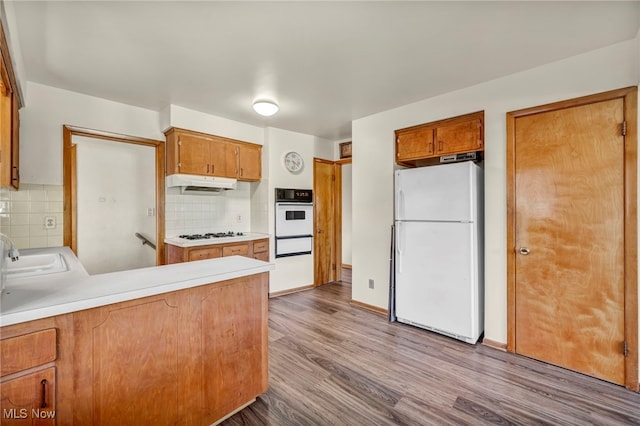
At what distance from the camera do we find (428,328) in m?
2.91

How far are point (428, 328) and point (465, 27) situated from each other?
2.58 meters

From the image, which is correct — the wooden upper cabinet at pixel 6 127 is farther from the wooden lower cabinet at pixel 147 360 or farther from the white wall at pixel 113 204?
the white wall at pixel 113 204

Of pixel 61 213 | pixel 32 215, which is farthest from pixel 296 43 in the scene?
pixel 32 215

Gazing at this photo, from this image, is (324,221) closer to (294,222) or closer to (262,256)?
(294,222)

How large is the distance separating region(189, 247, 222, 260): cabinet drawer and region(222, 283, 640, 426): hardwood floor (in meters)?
1.20

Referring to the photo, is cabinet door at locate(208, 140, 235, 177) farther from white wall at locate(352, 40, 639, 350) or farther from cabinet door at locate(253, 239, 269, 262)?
white wall at locate(352, 40, 639, 350)

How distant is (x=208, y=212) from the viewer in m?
3.96

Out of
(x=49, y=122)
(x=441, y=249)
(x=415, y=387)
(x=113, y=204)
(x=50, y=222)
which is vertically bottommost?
(x=415, y=387)

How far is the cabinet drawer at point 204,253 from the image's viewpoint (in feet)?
A: 10.5

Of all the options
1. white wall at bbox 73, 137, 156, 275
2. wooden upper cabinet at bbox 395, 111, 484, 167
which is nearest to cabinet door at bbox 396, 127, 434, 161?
wooden upper cabinet at bbox 395, 111, 484, 167

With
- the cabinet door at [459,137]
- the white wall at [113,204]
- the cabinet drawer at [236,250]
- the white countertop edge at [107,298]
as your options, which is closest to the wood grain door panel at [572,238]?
the cabinet door at [459,137]

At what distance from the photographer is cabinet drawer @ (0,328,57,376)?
1.01 metres

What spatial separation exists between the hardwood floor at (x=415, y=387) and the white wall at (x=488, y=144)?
0.48m

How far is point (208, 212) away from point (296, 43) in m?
2.65
